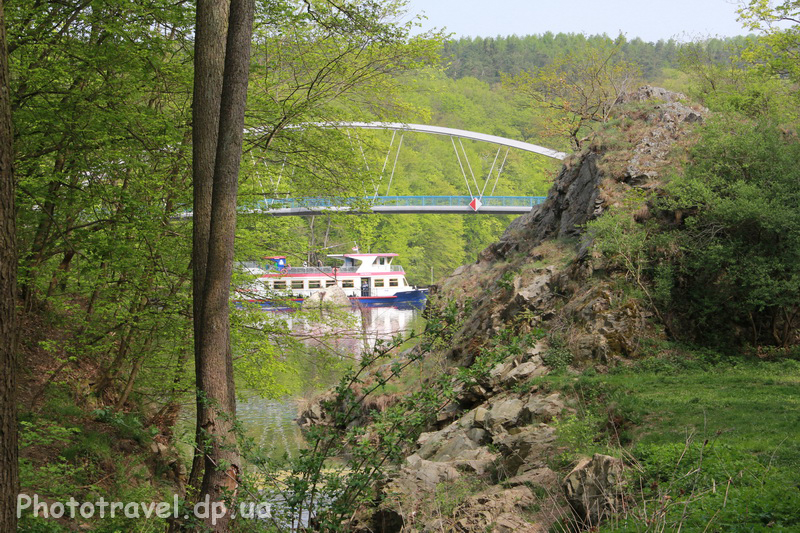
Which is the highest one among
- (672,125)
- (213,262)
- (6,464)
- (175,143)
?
(672,125)

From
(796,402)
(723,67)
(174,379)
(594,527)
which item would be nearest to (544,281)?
(796,402)

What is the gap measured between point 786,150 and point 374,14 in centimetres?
693

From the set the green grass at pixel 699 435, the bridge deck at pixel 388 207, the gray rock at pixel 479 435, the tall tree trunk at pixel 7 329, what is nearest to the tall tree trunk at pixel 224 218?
the tall tree trunk at pixel 7 329

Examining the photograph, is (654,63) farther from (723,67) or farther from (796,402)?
(796,402)

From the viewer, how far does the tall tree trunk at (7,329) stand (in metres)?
3.49

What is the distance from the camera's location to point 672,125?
14086mm

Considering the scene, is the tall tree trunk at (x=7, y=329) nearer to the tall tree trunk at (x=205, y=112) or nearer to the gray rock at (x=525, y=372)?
the tall tree trunk at (x=205, y=112)

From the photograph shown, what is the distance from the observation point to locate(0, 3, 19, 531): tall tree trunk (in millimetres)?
3494

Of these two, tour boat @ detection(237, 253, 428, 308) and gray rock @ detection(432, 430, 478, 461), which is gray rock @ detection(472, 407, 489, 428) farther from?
tour boat @ detection(237, 253, 428, 308)

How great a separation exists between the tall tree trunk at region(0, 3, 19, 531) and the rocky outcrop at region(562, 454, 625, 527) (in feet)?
12.9

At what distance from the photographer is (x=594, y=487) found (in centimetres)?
552

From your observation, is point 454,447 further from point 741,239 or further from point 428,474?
point 741,239

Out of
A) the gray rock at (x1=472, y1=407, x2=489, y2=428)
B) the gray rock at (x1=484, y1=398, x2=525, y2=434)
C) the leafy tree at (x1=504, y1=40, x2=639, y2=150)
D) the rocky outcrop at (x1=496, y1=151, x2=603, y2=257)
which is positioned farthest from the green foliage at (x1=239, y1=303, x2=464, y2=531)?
the leafy tree at (x1=504, y1=40, x2=639, y2=150)

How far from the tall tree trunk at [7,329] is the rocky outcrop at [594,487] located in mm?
3925
